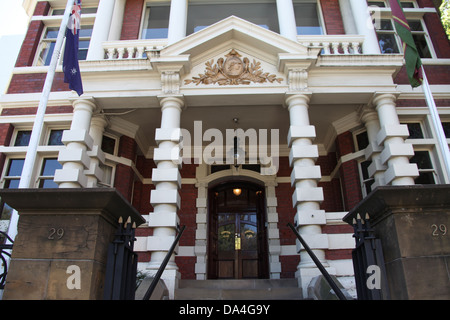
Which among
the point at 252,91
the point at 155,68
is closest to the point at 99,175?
the point at 155,68

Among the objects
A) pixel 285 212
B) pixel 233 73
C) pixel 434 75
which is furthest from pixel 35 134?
pixel 434 75

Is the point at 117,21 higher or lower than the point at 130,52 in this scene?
higher

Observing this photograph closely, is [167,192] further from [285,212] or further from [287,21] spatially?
[287,21]

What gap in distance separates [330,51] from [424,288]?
7838 millimetres

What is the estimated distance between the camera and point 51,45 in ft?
36.7

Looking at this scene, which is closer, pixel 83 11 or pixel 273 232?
pixel 273 232

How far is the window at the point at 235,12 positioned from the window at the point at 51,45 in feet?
10.5

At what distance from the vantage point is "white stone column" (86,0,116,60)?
9.01m

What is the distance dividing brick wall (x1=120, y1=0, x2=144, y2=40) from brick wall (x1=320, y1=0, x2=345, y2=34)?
5603mm

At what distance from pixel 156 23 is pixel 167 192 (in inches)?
254

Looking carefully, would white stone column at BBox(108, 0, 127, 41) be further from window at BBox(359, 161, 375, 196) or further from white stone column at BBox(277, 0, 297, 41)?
window at BBox(359, 161, 375, 196)

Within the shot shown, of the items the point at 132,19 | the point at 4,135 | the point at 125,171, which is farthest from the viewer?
the point at 132,19

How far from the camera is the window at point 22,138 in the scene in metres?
9.62

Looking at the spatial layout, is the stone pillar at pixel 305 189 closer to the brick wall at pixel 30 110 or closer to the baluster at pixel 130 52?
the baluster at pixel 130 52
